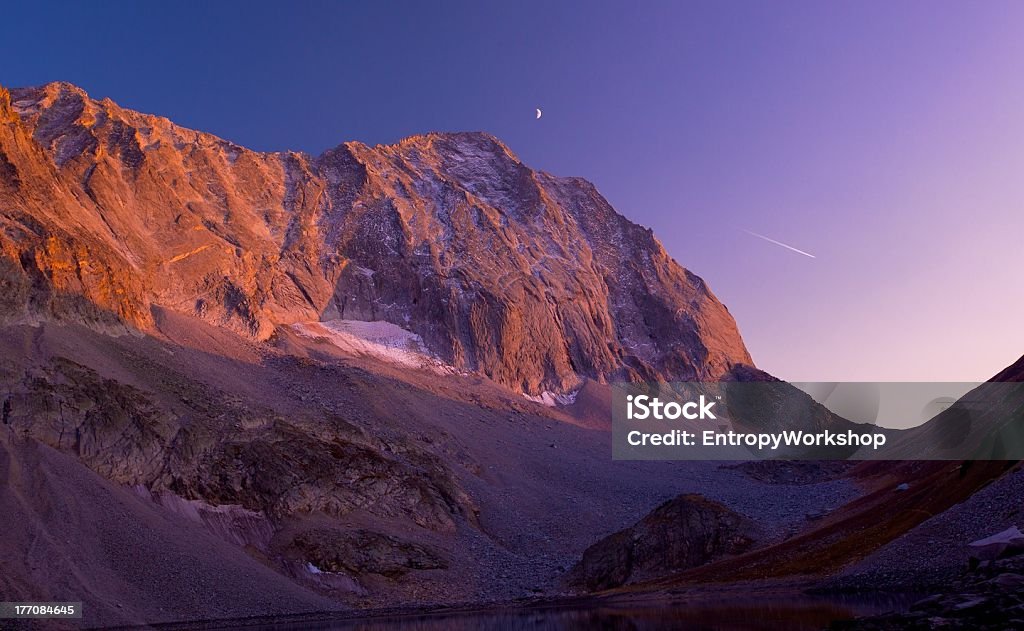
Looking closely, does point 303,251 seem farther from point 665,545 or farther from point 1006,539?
point 1006,539

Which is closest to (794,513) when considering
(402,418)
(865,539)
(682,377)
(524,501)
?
(524,501)

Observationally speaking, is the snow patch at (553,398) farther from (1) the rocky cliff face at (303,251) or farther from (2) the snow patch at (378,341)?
(2) the snow patch at (378,341)

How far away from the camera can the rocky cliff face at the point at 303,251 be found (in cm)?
8994

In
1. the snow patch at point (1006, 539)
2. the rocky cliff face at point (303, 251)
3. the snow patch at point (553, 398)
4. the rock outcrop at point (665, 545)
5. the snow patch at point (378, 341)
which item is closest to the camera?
the snow patch at point (1006, 539)

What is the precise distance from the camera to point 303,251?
14412 cm

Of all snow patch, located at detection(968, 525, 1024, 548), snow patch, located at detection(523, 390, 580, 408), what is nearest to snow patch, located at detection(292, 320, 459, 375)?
snow patch, located at detection(523, 390, 580, 408)

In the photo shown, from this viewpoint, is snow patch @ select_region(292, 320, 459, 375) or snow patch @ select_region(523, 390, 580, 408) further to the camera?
snow patch @ select_region(523, 390, 580, 408)

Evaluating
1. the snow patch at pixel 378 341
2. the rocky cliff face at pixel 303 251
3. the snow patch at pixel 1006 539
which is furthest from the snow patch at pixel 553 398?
the snow patch at pixel 1006 539

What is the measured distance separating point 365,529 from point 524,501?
26.4 m

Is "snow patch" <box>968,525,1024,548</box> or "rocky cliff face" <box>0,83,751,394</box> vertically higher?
"rocky cliff face" <box>0,83,751,394</box>

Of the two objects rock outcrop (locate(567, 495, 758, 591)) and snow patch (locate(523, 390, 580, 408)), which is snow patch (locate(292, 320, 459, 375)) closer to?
snow patch (locate(523, 390, 580, 408))

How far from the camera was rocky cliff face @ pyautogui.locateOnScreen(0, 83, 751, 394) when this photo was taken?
8994cm

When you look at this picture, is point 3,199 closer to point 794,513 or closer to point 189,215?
point 189,215

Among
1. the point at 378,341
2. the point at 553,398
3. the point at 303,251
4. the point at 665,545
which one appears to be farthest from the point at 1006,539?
the point at 303,251
